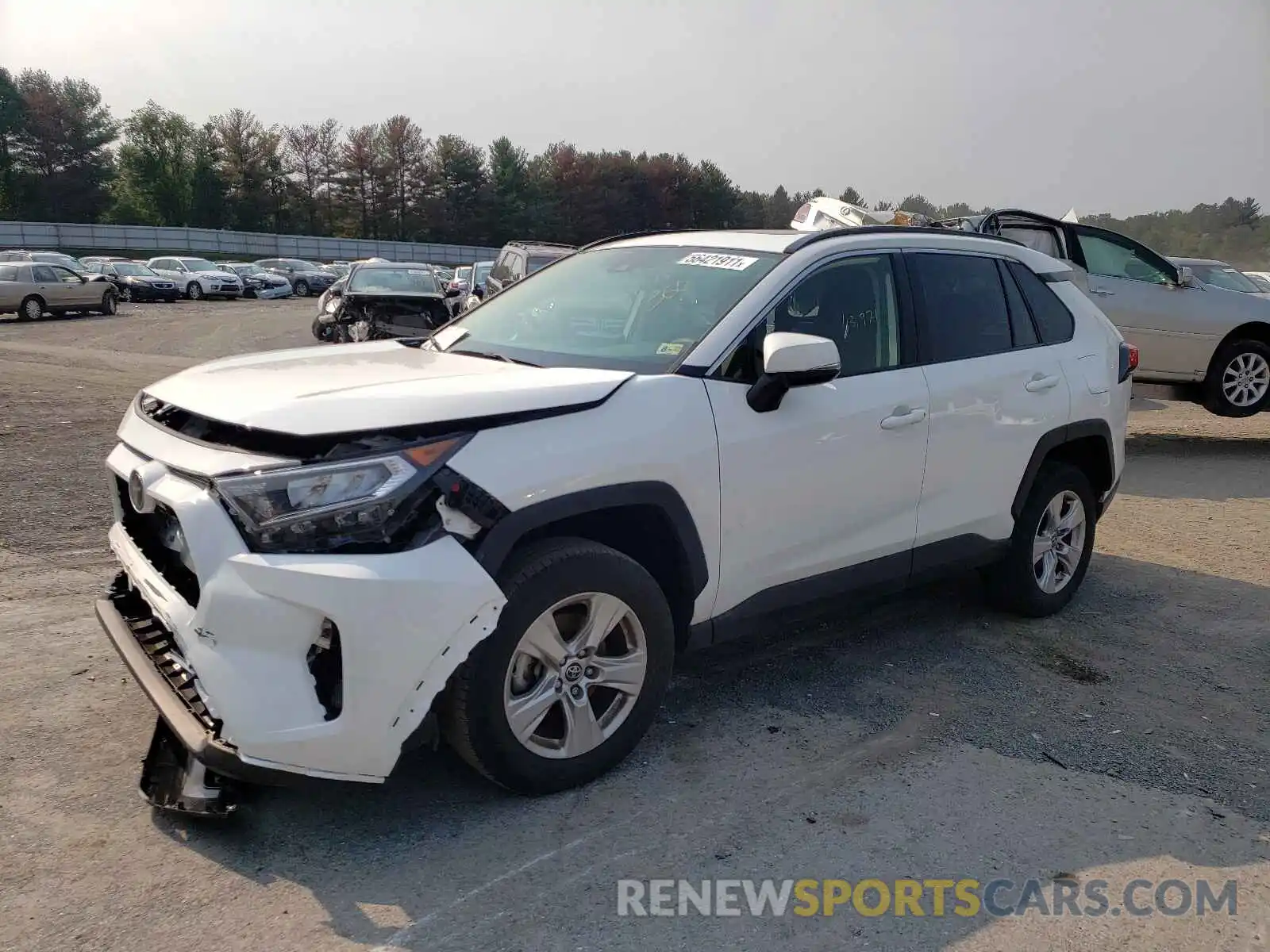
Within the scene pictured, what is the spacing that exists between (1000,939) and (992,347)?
9.19 feet

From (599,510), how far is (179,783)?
1524 mm

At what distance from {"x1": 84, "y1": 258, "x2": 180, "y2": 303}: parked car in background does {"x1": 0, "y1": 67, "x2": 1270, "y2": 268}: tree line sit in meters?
32.7

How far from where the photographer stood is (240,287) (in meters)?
38.9

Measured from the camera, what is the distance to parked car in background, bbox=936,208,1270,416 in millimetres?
10227

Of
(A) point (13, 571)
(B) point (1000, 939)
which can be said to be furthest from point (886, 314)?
(A) point (13, 571)

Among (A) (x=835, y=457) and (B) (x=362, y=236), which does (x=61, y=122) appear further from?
(A) (x=835, y=457)

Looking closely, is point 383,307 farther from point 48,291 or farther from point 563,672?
point 48,291

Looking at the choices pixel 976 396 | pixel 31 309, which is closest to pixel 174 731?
pixel 976 396

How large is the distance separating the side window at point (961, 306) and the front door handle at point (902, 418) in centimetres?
32

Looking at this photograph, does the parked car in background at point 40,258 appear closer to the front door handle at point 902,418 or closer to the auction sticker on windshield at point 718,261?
the auction sticker on windshield at point 718,261

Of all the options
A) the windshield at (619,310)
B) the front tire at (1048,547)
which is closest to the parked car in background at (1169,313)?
the front tire at (1048,547)

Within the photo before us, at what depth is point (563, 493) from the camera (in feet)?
10.1

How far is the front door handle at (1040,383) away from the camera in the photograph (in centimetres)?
477

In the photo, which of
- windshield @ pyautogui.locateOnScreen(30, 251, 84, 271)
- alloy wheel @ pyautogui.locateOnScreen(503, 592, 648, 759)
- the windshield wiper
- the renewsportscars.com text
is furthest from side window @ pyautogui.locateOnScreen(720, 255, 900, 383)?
windshield @ pyautogui.locateOnScreen(30, 251, 84, 271)
